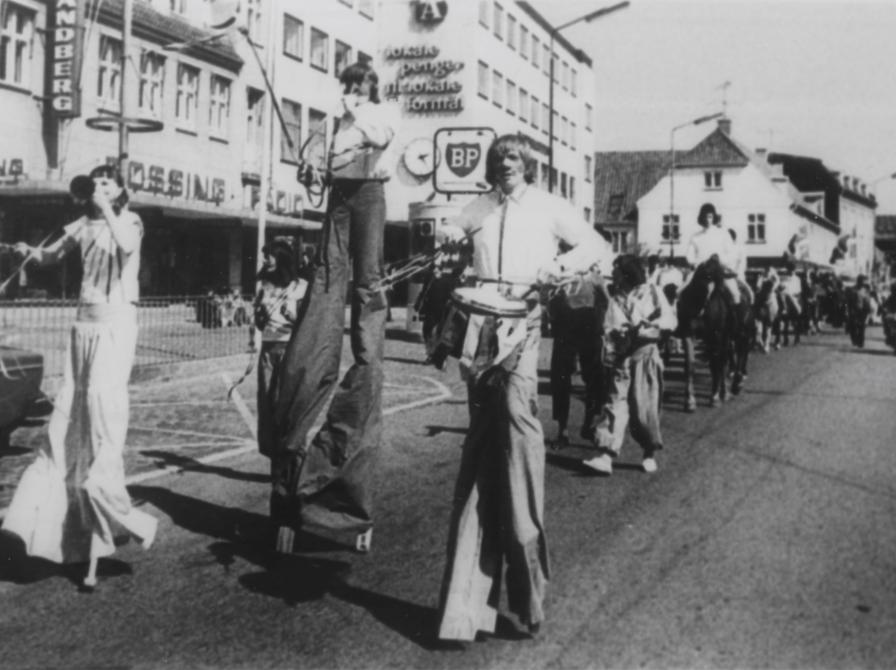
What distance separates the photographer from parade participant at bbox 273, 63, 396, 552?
5.68 meters

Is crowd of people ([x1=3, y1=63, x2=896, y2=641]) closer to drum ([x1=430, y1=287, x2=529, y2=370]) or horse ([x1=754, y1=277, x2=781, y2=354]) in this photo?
drum ([x1=430, y1=287, x2=529, y2=370])

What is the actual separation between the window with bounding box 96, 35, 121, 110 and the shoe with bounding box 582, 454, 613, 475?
81.6 ft

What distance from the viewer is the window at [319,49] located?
44.1 metres

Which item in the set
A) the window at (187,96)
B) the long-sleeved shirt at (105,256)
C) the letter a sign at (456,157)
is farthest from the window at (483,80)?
the long-sleeved shirt at (105,256)

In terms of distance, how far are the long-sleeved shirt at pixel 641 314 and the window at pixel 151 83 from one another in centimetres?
2608

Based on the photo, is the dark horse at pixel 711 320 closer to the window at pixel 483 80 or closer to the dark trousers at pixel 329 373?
the dark trousers at pixel 329 373

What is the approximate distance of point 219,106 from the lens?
37.3 metres

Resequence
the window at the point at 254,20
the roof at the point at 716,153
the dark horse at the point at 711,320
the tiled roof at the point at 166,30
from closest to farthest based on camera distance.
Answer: the dark horse at the point at 711,320
the tiled roof at the point at 166,30
the window at the point at 254,20
the roof at the point at 716,153

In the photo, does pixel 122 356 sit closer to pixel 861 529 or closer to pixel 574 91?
pixel 861 529

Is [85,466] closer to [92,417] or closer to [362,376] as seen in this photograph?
[92,417]

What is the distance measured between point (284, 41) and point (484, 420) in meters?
39.4

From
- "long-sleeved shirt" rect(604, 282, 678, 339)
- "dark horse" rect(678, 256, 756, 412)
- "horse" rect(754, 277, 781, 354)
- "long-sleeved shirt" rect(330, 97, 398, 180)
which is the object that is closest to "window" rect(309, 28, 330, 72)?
"horse" rect(754, 277, 781, 354)

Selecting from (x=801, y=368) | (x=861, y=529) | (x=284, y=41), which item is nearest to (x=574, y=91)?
(x=284, y=41)

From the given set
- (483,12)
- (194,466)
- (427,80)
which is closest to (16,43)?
(194,466)
